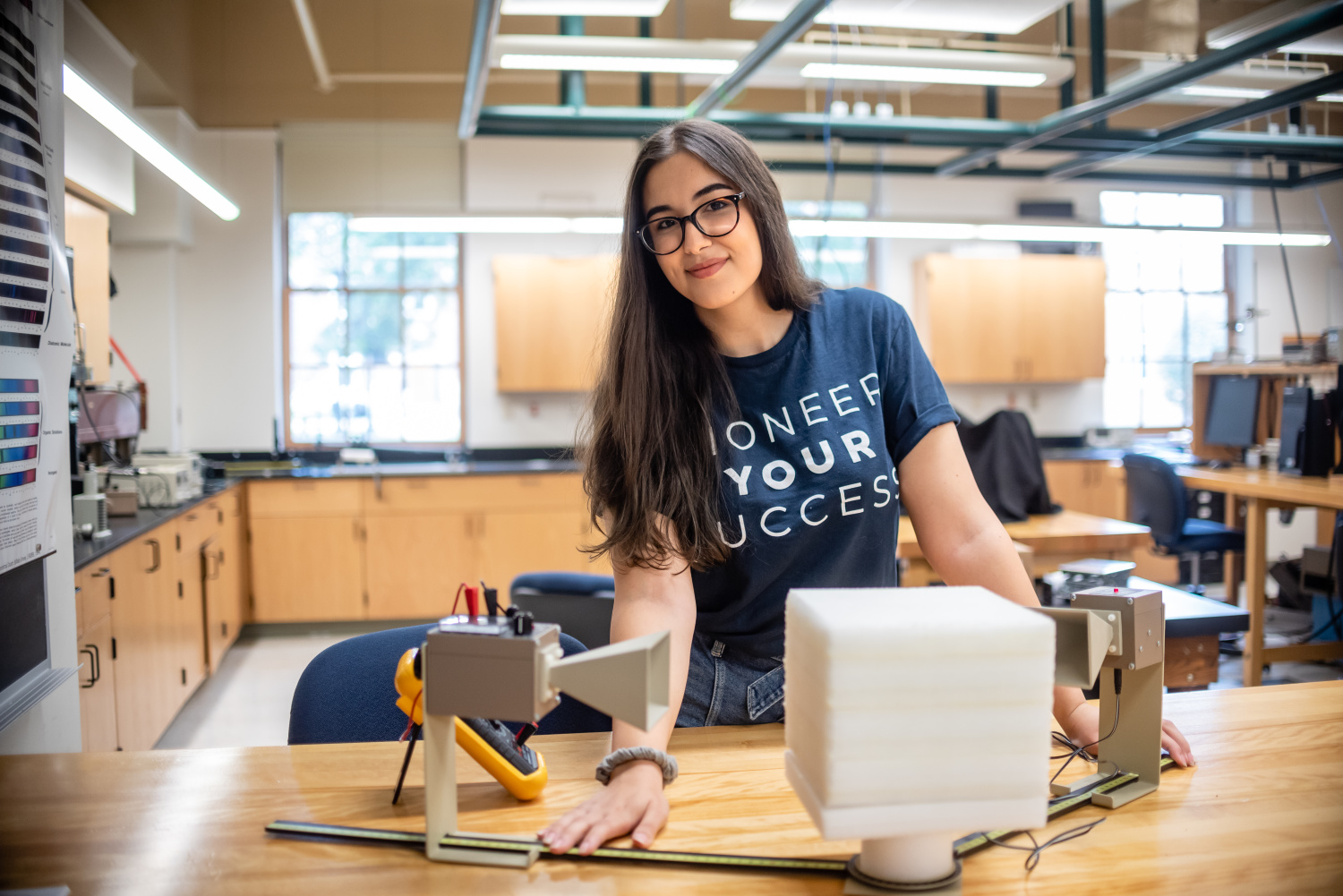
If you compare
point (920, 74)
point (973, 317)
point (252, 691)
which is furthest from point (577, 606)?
point (973, 317)

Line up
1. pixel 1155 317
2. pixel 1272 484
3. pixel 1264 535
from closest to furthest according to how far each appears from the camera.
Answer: pixel 1264 535 → pixel 1272 484 → pixel 1155 317

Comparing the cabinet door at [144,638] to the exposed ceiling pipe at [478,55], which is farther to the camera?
the cabinet door at [144,638]

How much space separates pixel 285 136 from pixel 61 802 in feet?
21.2

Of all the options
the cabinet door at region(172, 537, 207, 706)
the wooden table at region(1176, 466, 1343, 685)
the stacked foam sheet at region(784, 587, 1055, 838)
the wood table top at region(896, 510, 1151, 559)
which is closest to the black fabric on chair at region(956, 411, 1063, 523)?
the wood table top at region(896, 510, 1151, 559)

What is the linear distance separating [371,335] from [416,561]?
1898mm

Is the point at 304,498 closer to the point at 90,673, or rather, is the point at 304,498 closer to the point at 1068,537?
the point at 90,673

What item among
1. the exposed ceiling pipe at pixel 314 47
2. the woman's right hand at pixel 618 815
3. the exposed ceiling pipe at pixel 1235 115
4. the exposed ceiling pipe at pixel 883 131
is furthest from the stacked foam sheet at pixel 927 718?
the exposed ceiling pipe at pixel 314 47

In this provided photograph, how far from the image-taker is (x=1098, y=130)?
525cm

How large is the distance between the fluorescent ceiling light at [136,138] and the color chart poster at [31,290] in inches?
40.7

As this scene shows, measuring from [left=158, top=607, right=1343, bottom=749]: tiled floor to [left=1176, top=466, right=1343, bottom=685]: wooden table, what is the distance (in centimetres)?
12

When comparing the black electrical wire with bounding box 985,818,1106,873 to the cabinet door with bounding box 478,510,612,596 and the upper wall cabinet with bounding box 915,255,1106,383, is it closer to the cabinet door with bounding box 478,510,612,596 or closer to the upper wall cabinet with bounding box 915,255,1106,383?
the cabinet door with bounding box 478,510,612,596

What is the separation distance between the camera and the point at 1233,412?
5.75m

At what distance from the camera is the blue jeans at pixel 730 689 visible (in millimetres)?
1405

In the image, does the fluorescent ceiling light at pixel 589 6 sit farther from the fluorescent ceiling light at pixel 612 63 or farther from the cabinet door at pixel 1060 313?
the cabinet door at pixel 1060 313
